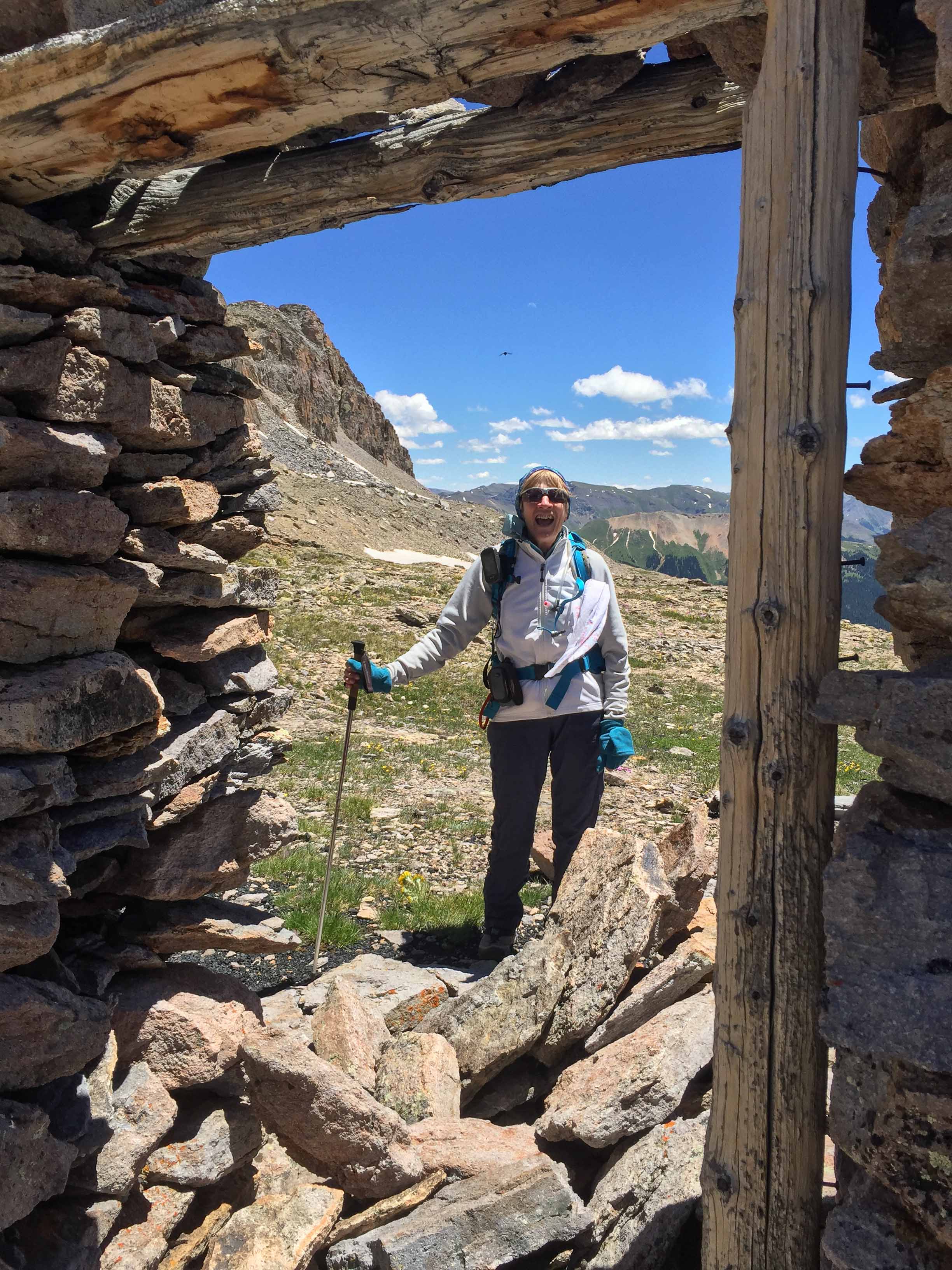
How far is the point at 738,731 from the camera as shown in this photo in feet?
10.4

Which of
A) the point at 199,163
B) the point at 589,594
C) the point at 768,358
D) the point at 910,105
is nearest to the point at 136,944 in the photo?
the point at 589,594

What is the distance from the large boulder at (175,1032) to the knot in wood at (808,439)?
377 cm

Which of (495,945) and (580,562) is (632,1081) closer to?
(495,945)

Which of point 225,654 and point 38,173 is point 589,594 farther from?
point 38,173

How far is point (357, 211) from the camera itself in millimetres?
4285

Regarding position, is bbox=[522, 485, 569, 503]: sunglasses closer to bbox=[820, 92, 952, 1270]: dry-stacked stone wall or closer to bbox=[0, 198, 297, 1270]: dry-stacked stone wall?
bbox=[0, 198, 297, 1270]: dry-stacked stone wall

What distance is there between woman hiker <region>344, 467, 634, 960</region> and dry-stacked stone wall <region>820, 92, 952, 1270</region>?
295cm

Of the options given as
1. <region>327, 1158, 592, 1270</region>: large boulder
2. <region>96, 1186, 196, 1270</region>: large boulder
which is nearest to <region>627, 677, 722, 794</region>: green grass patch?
<region>327, 1158, 592, 1270</region>: large boulder

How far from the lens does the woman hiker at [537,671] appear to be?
597 centimetres

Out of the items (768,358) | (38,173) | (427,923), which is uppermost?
(38,173)

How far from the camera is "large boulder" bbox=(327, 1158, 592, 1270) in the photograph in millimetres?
3551

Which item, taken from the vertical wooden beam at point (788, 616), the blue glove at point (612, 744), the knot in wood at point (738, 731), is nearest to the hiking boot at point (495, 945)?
the blue glove at point (612, 744)

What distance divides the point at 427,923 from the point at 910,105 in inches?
231

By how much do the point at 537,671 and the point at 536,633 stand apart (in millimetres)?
256
